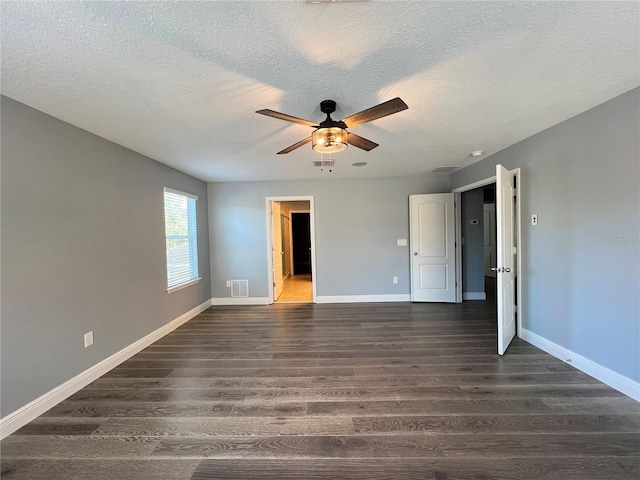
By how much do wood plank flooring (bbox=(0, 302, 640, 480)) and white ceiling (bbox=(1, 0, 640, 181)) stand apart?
7.73ft

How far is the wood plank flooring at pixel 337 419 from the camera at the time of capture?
1.50 meters

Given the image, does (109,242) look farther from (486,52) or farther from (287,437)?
(486,52)

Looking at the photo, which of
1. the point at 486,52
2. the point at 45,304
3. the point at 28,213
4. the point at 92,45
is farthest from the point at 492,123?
the point at 45,304

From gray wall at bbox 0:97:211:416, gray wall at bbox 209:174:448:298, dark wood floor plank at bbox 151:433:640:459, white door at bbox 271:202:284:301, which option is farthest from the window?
dark wood floor plank at bbox 151:433:640:459

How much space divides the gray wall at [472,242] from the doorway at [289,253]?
2.91 m

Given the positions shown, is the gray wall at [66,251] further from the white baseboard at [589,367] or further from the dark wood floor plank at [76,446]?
the white baseboard at [589,367]

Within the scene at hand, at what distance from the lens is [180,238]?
411cm

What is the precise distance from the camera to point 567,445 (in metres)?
1.60

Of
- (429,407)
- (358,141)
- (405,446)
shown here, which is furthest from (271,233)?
(405,446)

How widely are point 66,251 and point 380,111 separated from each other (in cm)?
282

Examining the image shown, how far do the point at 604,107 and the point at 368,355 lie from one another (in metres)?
3.08

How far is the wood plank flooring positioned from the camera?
1.50 m

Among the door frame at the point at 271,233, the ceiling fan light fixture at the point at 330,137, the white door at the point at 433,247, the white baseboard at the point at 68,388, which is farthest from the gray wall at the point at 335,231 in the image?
the ceiling fan light fixture at the point at 330,137

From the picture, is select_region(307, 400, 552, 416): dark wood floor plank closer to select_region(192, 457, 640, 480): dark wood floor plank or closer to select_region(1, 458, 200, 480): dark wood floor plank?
select_region(192, 457, 640, 480): dark wood floor plank
